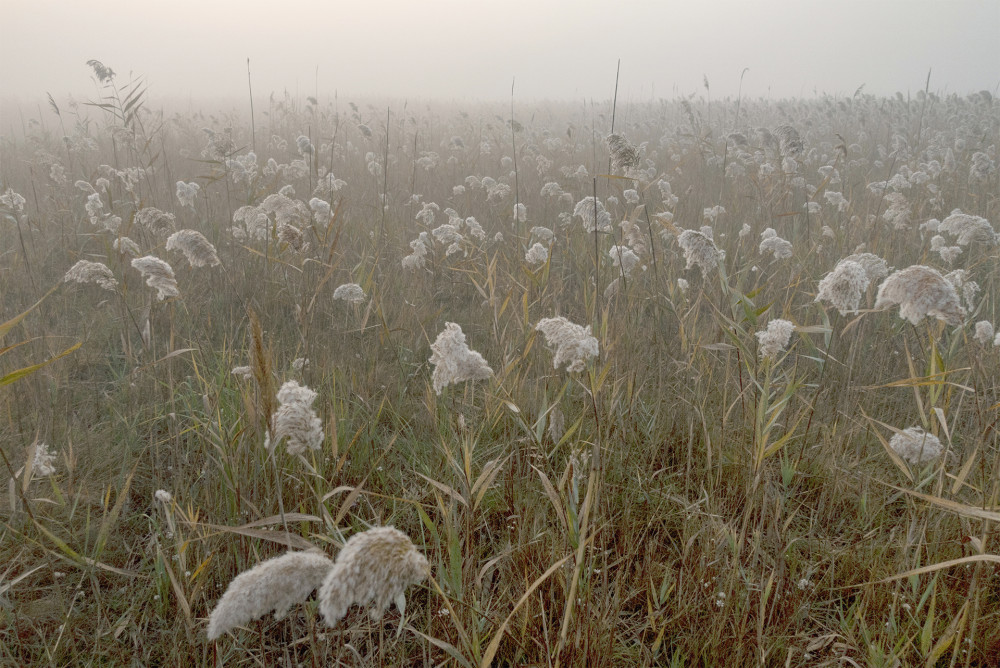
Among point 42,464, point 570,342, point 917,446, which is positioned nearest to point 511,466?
point 570,342

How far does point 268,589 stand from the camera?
87 centimetres

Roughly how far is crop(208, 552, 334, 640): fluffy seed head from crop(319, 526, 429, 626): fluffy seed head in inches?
2.3

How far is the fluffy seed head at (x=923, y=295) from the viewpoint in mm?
1411

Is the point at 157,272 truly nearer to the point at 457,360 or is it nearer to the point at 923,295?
the point at 457,360

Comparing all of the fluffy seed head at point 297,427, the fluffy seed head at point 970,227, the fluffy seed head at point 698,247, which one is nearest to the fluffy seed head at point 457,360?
the fluffy seed head at point 297,427

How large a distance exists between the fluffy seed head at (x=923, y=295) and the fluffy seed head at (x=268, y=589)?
53.2 inches

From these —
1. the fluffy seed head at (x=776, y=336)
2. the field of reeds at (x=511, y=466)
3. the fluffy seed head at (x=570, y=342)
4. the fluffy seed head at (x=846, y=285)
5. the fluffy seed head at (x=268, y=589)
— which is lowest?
the field of reeds at (x=511, y=466)

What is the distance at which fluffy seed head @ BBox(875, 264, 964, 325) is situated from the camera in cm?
141

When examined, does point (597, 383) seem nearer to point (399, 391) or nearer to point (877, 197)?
point (399, 391)

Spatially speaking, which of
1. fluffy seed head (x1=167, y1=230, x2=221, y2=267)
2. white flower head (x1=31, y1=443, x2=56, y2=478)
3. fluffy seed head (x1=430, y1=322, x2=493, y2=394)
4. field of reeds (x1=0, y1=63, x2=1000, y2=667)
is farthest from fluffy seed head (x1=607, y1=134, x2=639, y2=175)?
white flower head (x1=31, y1=443, x2=56, y2=478)

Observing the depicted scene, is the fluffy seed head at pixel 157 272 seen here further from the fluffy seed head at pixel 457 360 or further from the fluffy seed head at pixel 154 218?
the fluffy seed head at pixel 154 218

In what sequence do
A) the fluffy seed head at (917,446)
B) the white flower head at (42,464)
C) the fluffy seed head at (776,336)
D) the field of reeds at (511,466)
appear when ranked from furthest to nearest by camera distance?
the white flower head at (42,464) → the fluffy seed head at (917,446) → the fluffy seed head at (776,336) → the field of reeds at (511,466)

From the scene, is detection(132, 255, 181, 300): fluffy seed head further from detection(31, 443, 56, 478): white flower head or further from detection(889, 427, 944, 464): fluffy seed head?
detection(889, 427, 944, 464): fluffy seed head

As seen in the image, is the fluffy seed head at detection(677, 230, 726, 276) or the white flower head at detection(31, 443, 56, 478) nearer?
the fluffy seed head at detection(677, 230, 726, 276)
